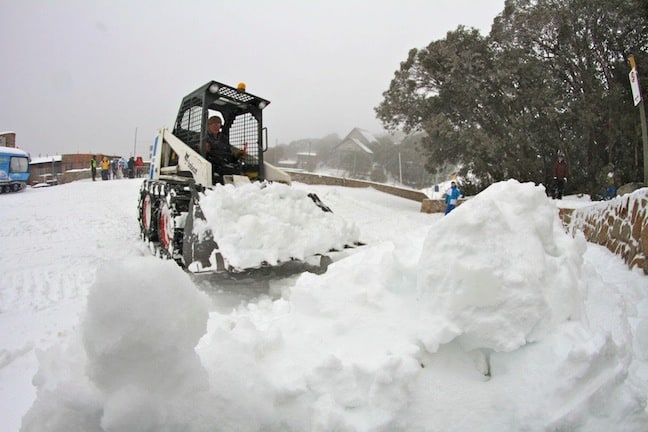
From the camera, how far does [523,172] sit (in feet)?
42.8

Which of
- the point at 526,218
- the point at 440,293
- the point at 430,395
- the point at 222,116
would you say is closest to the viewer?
the point at 430,395

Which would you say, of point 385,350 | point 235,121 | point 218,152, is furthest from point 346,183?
point 385,350

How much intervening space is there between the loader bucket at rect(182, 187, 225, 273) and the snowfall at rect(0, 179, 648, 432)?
1358mm

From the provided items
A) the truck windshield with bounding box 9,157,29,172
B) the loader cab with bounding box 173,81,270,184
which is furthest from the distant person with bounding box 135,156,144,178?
the loader cab with bounding box 173,81,270,184

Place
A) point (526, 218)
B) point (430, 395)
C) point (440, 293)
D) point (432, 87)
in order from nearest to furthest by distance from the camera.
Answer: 1. point (430, 395)
2. point (440, 293)
3. point (526, 218)
4. point (432, 87)

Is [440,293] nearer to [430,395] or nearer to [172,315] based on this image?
[430,395]

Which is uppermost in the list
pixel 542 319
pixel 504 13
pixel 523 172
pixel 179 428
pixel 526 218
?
pixel 504 13

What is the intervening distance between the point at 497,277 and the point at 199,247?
3012 millimetres

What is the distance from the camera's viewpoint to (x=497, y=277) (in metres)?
1.80

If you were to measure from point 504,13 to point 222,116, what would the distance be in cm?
1266

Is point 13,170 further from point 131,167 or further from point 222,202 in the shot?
point 222,202

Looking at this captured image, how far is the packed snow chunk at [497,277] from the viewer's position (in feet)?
5.77

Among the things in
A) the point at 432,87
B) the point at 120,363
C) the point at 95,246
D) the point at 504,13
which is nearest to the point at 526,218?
the point at 120,363

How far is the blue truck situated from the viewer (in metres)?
17.2
